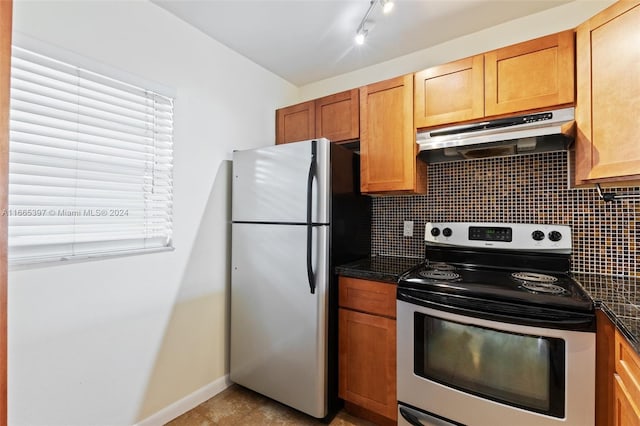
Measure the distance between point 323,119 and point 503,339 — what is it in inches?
73.4

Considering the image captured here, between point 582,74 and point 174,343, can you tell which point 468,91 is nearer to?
point 582,74

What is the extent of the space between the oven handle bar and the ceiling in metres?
1.69

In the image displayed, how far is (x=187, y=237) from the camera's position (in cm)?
197

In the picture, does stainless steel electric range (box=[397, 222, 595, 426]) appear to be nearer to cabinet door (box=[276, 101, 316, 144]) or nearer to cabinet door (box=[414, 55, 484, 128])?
cabinet door (box=[414, 55, 484, 128])

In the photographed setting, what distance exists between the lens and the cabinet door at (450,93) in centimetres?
175

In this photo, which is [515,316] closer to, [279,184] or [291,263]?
[291,263]

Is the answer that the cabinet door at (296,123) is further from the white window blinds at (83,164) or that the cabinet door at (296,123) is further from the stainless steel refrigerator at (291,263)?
the white window blinds at (83,164)

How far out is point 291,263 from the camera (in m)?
1.90

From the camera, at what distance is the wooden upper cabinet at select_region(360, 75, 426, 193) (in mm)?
1960

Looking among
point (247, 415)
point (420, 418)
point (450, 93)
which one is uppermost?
point (450, 93)

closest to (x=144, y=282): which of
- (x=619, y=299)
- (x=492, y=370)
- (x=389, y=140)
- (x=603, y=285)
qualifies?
(x=389, y=140)

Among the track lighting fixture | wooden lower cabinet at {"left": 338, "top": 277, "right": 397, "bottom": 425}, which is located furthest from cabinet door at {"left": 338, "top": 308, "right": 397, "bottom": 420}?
the track lighting fixture

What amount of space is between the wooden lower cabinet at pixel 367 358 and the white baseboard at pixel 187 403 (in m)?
0.91

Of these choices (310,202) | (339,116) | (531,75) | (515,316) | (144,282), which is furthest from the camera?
(339,116)
